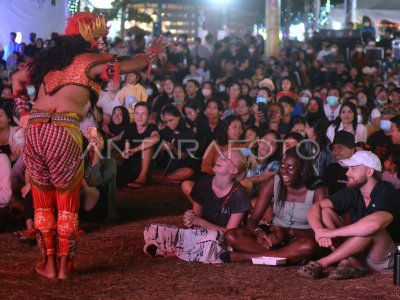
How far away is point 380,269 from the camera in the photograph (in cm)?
645

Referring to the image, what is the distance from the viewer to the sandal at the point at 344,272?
243 inches

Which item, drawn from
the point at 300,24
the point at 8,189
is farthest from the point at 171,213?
the point at 300,24

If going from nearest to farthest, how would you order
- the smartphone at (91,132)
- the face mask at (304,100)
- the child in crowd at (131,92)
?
the smartphone at (91,132) → the child in crowd at (131,92) → the face mask at (304,100)

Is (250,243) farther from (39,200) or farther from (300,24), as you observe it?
(300,24)

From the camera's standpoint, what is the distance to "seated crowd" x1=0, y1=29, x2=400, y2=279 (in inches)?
255

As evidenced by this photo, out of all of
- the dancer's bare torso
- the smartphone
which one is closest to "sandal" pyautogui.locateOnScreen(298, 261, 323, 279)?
the dancer's bare torso

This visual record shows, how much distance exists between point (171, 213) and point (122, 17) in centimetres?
1872

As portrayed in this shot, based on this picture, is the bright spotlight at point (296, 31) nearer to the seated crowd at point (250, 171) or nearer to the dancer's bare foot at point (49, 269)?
the seated crowd at point (250, 171)

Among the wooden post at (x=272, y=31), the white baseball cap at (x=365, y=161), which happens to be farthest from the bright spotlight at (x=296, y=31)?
the white baseball cap at (x=365, y=161)

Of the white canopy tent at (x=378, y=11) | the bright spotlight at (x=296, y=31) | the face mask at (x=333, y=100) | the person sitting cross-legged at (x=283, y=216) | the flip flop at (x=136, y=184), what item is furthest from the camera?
the bright spotlight at (x=296, y=31)

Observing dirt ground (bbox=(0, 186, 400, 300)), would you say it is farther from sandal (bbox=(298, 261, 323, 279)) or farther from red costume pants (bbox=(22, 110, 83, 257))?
red costume pants (bbox=(22, 110, 83, 257))

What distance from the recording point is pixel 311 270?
6203 mm

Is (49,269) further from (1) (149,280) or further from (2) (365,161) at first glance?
(2) (365,161)

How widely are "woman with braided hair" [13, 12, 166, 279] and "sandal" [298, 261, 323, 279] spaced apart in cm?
173
